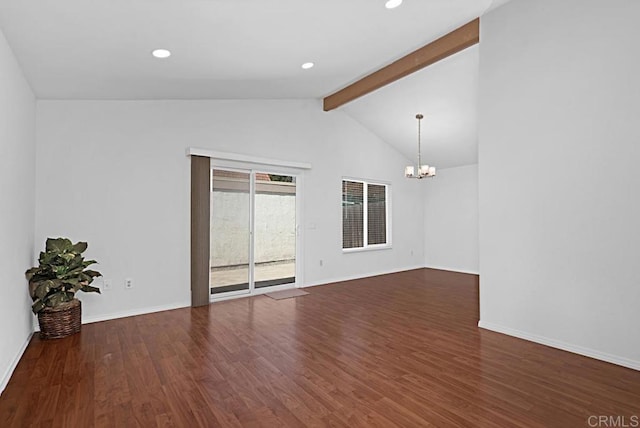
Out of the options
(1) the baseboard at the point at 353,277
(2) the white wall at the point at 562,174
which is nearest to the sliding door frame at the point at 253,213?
(1) the baseboard at the point at 353,277

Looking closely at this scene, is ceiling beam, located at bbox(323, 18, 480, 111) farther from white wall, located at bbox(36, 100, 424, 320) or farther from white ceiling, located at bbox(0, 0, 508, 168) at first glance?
white wall, located at bbox(36, 100, 424, 320)

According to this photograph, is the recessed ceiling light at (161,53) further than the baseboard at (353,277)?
No

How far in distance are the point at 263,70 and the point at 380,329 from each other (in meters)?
3.18

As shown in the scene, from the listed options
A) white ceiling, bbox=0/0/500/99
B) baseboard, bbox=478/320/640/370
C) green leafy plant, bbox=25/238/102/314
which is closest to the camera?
white ceiling, bbox=0/0/500/99

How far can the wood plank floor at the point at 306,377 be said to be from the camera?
2127 millimetres

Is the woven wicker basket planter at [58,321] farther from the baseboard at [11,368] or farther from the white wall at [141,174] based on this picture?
the white wall at [141,174]

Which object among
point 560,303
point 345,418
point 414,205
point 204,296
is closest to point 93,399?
point 345,418

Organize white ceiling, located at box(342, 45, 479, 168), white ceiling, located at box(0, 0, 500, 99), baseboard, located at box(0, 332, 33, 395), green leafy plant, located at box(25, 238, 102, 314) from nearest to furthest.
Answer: white ceiling, located at box(0, 0, 500, 99) → baseboard, located at box(0, 332, 33, 395) → green leafy plant, located at box(25, 238, 102, 314) → white ceiling, located at box(342, 45, 479, 168)

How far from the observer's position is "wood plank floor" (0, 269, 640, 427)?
83.7 inches

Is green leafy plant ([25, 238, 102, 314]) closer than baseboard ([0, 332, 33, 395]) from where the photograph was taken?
No

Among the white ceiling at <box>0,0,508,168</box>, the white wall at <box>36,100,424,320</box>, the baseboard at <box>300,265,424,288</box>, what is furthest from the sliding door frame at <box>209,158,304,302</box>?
the white ceiling at <box>0,0,508,168</box>

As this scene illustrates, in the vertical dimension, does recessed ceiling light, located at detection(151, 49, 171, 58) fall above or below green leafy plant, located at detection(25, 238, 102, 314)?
above

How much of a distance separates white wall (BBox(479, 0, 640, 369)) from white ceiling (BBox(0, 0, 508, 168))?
75 centimetres

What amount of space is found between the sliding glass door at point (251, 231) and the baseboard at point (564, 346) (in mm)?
3249
